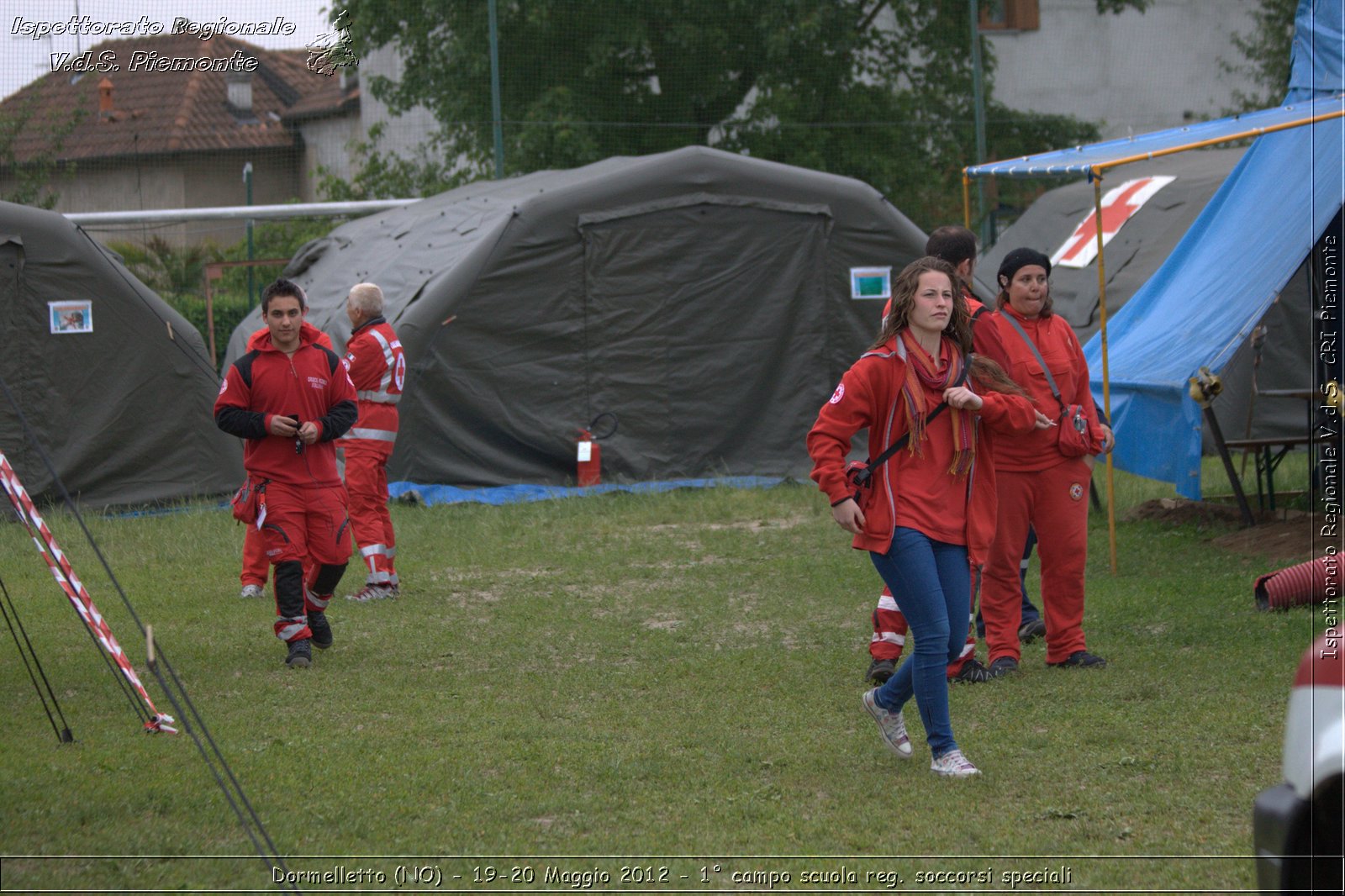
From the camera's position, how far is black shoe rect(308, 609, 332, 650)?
7.09m

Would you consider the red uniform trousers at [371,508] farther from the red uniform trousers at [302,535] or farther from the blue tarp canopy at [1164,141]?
the blue tarp canopy at [1164,141]

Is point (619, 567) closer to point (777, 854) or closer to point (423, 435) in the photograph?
point (423, 435)

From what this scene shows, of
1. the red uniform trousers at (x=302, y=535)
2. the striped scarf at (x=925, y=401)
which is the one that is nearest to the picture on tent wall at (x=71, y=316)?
the red uniform trousers at (x=302, y=535)

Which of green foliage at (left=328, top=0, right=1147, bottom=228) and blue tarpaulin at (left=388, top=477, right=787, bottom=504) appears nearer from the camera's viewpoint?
blue tarpaulin at (left=388, top=477, right=787, bottom=504)

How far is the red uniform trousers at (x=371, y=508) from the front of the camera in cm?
872

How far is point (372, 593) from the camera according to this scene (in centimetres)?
871

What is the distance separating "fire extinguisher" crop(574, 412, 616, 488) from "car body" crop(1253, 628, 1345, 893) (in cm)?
1004

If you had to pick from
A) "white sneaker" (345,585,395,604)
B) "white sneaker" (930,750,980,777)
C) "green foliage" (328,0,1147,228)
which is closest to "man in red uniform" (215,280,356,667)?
"white sneaker" (345,585,395,604)

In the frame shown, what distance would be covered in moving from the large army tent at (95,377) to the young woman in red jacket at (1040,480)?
8.25m

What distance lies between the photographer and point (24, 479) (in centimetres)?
1190

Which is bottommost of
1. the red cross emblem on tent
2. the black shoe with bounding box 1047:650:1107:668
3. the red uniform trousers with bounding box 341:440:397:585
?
the black shoe with bounding box 1047:650:1107:668

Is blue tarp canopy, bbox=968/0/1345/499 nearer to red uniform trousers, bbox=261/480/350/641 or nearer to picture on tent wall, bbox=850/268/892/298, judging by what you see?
picture on tent wall, bbox=850/268/892/298

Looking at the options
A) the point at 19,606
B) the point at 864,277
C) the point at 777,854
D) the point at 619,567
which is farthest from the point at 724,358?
the point at 777,854

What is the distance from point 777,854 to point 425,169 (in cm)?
1496
